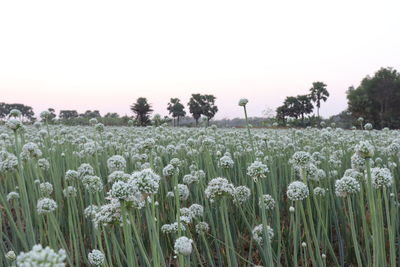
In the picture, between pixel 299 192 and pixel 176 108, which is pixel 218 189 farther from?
pixel 176 108

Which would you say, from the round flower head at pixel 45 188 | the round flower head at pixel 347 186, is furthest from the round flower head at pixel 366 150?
the round flower head at pixel 45 188

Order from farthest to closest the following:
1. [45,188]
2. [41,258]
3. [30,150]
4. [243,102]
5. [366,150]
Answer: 1. [30,150]
2. [243,102]
3. [45,188]
4. [366,150]
5. [41,258]

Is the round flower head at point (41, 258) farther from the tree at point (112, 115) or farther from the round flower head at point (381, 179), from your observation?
the tree at point (112, 115)

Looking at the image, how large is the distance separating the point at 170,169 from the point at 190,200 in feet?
5.49

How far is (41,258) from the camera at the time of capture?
785 millimetres

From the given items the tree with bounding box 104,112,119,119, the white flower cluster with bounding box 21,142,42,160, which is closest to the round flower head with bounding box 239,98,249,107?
the white flower cluster with bounding box 21,142,42,160

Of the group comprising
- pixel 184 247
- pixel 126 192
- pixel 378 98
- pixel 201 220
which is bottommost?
pixel 201 220

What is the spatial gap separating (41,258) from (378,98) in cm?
6998

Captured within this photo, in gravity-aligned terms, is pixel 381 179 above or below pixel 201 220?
above

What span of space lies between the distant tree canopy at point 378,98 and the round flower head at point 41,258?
65.2 metres

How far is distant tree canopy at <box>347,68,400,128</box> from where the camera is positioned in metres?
Answer: 61.3

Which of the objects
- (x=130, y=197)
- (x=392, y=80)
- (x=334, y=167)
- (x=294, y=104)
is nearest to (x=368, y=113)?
(x=392, y=80)

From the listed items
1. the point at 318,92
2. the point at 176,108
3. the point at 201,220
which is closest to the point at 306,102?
the point at 318,92

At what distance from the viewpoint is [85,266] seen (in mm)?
3273
